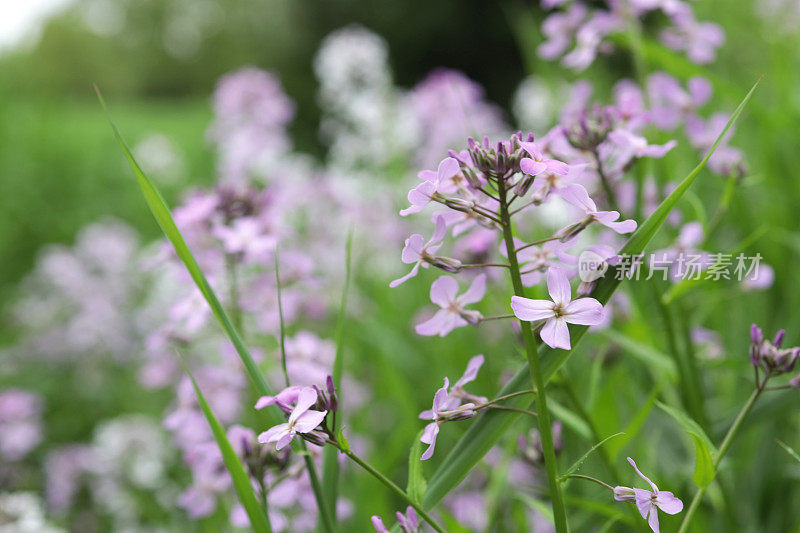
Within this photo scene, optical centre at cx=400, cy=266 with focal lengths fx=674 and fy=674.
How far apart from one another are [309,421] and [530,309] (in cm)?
28

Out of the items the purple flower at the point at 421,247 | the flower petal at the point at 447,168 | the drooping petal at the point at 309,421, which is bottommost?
the drooping petal at the point at 309,421

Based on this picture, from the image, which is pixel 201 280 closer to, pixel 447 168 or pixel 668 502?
pixel 447 168

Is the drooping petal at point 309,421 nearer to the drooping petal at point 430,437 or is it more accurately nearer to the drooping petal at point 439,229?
the drooping petal at point 430,437

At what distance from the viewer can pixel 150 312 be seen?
3160 millimetres

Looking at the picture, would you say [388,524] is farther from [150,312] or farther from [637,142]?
[150,312]

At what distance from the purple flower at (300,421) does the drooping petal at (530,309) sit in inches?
10.0

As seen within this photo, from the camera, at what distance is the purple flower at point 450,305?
0.92 metres

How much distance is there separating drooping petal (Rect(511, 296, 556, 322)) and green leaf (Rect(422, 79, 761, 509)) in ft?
0.37

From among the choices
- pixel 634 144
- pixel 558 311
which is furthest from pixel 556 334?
pixel 634 144

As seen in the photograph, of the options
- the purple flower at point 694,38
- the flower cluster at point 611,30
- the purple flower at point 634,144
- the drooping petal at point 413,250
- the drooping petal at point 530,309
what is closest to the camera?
the drooping petal at point 530,309

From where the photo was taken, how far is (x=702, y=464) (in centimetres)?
87

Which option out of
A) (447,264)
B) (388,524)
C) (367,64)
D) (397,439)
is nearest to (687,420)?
(447,264)

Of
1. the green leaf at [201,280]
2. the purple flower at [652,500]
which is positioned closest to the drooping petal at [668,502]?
the purple flower at [652,500]

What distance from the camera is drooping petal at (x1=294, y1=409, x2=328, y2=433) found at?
762 mm
